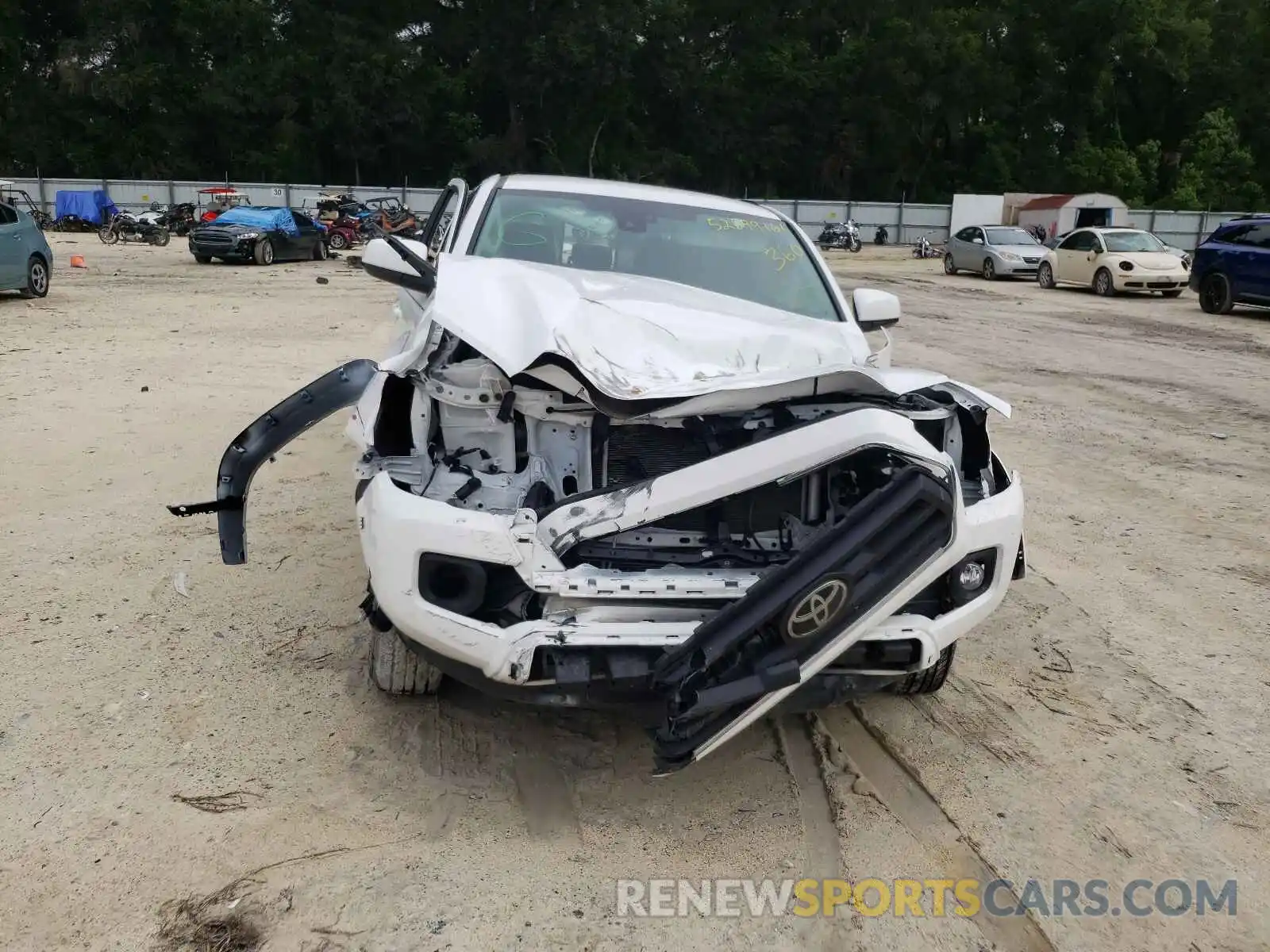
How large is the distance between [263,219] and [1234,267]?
20318 millimetres

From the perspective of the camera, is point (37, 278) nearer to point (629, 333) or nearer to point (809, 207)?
point (629, 333)

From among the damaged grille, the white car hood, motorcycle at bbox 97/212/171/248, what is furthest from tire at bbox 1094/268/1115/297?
motorcycle at bbox 97/212/171/248

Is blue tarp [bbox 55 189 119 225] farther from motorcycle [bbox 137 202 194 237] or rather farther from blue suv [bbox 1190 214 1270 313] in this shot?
blue suv [bbox 1190 214 1270 313]

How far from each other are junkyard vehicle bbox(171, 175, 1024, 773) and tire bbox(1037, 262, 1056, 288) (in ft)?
65.0

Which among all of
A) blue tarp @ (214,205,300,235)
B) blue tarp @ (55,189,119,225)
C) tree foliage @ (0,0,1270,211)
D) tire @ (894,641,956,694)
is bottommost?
tire @ (894,641,956,694)

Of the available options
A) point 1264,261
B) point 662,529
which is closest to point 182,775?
point 662,529

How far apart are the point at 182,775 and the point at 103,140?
58.0m

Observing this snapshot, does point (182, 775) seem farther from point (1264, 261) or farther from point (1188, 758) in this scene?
point (1264, 261)

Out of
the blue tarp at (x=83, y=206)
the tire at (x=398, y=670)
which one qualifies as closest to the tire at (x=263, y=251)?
the blue tarp at (x=83, y=206)

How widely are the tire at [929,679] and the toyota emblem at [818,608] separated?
3.17ft

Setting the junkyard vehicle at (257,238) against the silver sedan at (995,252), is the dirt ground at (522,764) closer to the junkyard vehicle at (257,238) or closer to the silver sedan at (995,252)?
the junkyard vehicle at (257,238)

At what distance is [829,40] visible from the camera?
2397 inches

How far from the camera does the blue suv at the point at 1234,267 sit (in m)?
15.7

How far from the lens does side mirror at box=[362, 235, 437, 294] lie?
394 centimetres
